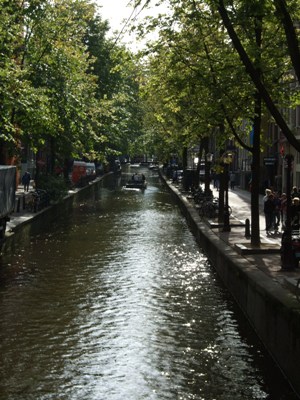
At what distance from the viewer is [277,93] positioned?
757 inches

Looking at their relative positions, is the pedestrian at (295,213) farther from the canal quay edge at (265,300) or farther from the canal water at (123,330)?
the canal water at (123,330)

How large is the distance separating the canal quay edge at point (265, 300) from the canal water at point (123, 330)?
0.84 ft

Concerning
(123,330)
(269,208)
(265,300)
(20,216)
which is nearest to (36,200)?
(20,216)

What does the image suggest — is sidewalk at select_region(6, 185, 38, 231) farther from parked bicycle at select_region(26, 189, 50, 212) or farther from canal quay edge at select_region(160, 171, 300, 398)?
canal quay edge at select_region(160, 171, 300, 398)

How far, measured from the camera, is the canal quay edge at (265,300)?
32.9ft

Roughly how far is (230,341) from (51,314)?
3968 mm

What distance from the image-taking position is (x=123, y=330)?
1291 centimetres

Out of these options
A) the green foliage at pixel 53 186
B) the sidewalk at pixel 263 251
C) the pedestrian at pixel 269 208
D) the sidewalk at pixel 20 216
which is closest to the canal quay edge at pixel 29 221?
the sidewalk at pixel 20 216

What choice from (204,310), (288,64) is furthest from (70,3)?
(204,310)

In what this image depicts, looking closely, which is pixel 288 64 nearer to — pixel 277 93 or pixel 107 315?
pixel 277 93

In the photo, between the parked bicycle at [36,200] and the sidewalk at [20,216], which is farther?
the parked bicycle at [36,200]

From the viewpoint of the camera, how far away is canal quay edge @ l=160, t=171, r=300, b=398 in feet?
32.9

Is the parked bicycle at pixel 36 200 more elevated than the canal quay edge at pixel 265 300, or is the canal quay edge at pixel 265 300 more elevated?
the parked bicycle at pixel 36 200

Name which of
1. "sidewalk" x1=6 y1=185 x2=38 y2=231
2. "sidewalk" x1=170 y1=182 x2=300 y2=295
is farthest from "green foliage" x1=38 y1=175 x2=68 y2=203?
"sidewalk" x1=170 y1=182 x2=300 y2=295
